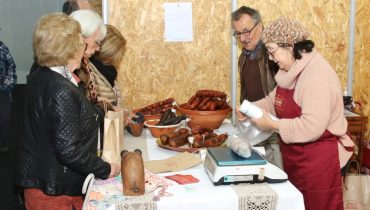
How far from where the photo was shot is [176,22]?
431cm

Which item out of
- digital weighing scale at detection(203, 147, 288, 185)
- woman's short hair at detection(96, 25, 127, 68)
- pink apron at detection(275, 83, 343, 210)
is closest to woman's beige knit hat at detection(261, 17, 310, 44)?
pink apron at detection(275, 83, 343, 210)

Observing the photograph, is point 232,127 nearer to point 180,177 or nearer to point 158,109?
point 158,109

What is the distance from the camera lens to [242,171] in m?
2.26

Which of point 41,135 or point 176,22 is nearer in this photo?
point 41,135

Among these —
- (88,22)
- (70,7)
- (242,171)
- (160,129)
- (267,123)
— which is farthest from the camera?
(70,7)

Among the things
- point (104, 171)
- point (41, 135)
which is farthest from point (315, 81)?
point (41, 135)

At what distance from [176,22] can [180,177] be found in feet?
7.11

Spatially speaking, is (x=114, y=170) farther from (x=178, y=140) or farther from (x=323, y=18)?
(x=323, y=18)

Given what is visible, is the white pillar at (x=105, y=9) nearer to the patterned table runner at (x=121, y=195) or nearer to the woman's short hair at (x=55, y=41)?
the woman's short hair at (x=55, y=41)

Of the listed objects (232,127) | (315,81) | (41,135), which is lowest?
(232,127)

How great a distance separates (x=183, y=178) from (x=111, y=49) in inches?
47.7

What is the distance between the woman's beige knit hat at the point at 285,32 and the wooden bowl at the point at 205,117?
2.28ft

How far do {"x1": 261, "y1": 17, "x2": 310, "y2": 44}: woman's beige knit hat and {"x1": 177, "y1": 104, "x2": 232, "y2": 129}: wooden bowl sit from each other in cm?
70

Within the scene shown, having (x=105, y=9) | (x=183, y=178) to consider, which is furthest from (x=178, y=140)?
(x=105, y=9)
